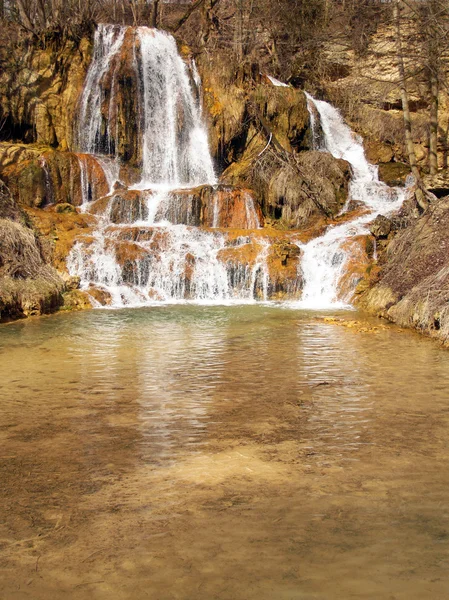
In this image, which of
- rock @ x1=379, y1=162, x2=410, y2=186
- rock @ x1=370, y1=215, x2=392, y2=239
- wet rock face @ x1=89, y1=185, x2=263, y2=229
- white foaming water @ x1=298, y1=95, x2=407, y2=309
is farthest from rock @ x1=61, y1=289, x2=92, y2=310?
rock @ x1=379, y1=162, x2=410, y2=186

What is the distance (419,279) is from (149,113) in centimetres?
1455

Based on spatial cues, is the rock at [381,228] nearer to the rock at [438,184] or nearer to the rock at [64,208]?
the rock at [438,184]

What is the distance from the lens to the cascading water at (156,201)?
16406mm

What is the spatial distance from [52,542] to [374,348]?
6.66m

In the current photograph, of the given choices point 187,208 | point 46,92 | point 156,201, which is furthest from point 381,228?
point 46,92

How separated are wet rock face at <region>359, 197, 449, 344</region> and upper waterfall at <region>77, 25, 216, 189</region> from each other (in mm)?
10325

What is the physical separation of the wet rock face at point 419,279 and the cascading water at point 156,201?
3.64 meters

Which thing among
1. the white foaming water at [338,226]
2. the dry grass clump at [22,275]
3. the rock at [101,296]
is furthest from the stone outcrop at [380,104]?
the dry grass clump at [22,275]

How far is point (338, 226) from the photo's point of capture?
18.7 meters

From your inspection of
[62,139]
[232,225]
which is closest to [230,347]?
[232,225]

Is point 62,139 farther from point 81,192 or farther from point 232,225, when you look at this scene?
point 232,225

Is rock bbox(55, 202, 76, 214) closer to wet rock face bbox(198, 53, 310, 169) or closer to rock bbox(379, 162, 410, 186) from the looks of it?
wet rock face bbox(198, 53, 310, 169)

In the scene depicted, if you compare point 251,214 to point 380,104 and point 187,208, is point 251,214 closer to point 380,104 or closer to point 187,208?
point 187,208

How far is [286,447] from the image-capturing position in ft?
17.4
